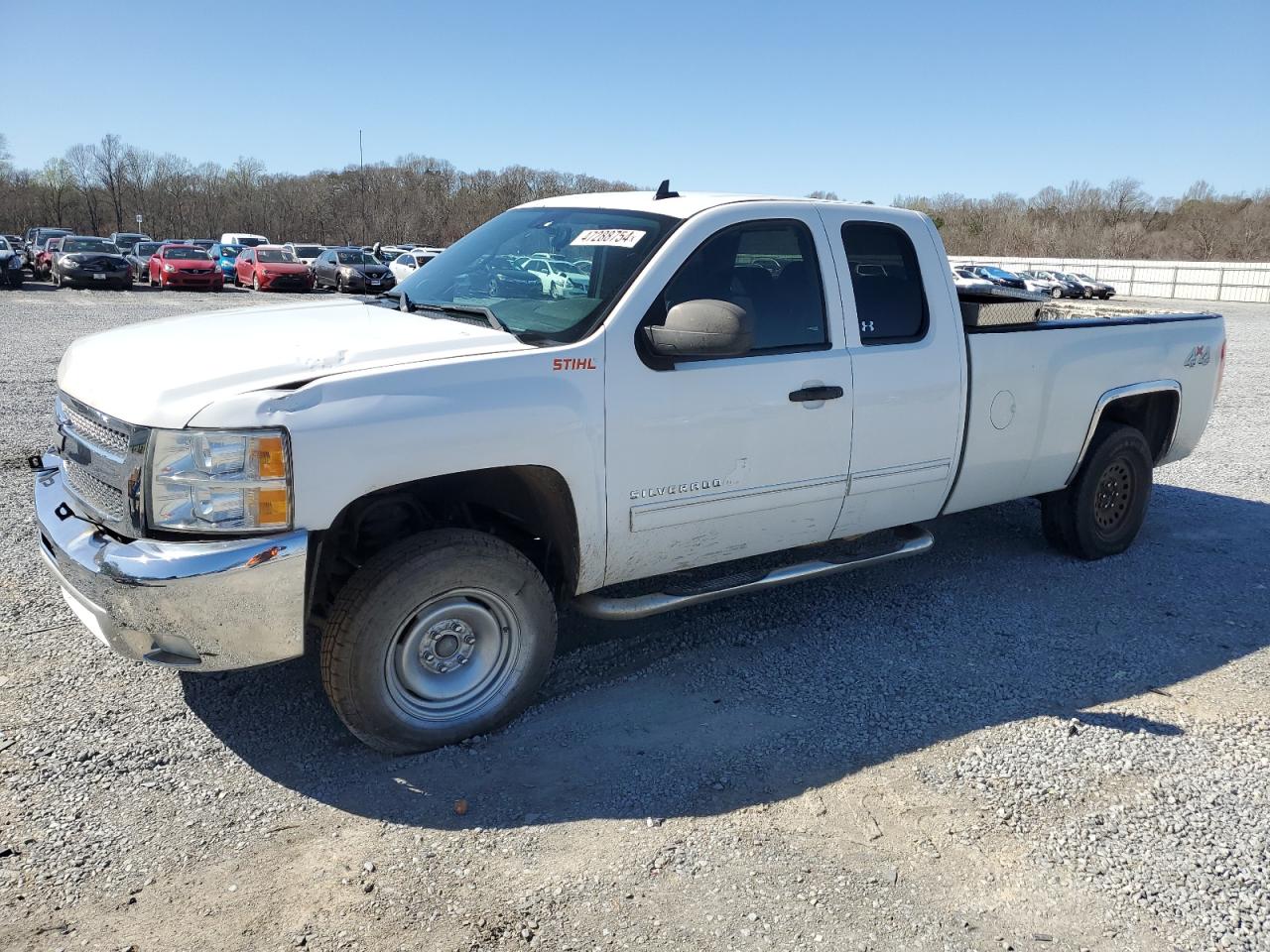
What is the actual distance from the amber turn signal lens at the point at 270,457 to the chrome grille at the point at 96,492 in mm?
518

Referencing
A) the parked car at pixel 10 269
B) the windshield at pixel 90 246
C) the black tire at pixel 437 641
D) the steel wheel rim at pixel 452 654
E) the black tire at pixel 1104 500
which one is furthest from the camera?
the windshield at pixel 90 246

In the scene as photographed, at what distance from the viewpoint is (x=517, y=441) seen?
3488 millimetres

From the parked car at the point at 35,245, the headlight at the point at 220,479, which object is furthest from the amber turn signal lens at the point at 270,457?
the parked car at the point at 35,245

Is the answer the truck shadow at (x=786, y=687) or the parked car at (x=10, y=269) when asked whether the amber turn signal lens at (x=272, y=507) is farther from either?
the parked car at (x=10, y=269)

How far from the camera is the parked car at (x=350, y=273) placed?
108 feet

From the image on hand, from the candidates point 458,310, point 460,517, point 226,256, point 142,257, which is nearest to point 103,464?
point 460,517

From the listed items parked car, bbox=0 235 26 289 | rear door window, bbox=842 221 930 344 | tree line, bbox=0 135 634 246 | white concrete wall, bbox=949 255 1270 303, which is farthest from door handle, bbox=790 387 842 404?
tree line, bbox=0 135 634 246

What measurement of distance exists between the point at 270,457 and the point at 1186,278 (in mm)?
52452

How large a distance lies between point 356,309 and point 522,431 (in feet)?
4.57

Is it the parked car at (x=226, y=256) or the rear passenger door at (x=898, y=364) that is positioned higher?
the parked car at (x=226, y=256)

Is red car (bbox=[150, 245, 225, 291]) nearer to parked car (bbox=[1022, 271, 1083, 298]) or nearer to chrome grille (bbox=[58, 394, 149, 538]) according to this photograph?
parked car (bbox=[1022, 271, 1083, 298])

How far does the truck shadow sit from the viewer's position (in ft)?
11.3

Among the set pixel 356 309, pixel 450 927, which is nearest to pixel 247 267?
pixel 356 309

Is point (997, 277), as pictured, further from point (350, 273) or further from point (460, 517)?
point (460, 517)
